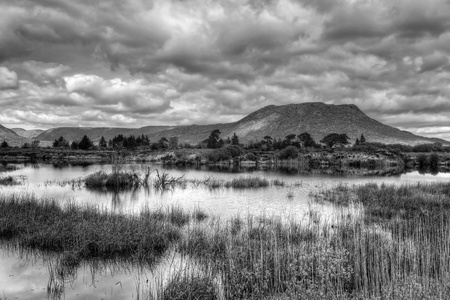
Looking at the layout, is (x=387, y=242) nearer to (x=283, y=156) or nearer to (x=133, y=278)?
(x=133, y=278)

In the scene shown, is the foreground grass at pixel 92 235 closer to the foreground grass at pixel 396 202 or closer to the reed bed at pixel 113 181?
the foreground grass at pixel 396 202

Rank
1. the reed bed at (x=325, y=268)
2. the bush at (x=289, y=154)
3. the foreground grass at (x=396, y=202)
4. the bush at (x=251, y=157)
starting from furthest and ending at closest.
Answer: the bush at (x=289, y=154)
the bush at (x=251, y=157)
the foreground grass at (x=396, y=202)
the reed bed at (x=325, y=268)

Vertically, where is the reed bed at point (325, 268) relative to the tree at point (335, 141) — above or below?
below

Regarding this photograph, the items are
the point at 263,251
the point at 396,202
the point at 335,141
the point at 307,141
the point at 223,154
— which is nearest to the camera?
the point at 263,251

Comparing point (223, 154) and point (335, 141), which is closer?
point (223, 154)

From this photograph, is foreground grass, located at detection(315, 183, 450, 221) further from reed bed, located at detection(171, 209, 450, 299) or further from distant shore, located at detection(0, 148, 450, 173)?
distant shore, located at detection(0, 148, 450, 173)

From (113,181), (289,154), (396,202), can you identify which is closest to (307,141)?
(289,154)

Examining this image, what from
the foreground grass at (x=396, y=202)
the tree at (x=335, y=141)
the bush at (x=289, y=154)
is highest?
the tree at (x=335, y=141)

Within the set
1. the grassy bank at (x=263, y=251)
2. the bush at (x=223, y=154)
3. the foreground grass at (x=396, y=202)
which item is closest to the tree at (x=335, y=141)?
the bush at (x=223, y=154)

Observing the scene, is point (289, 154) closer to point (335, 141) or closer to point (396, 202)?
point (335, 141)

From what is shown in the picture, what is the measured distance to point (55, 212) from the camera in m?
18.7

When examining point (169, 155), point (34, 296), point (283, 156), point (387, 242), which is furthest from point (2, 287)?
point (283, 156)

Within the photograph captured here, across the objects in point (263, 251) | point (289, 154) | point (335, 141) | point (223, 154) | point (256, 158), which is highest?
point (335, 141)

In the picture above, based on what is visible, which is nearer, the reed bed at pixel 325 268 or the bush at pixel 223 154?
the reed bed at pixel 325 268
